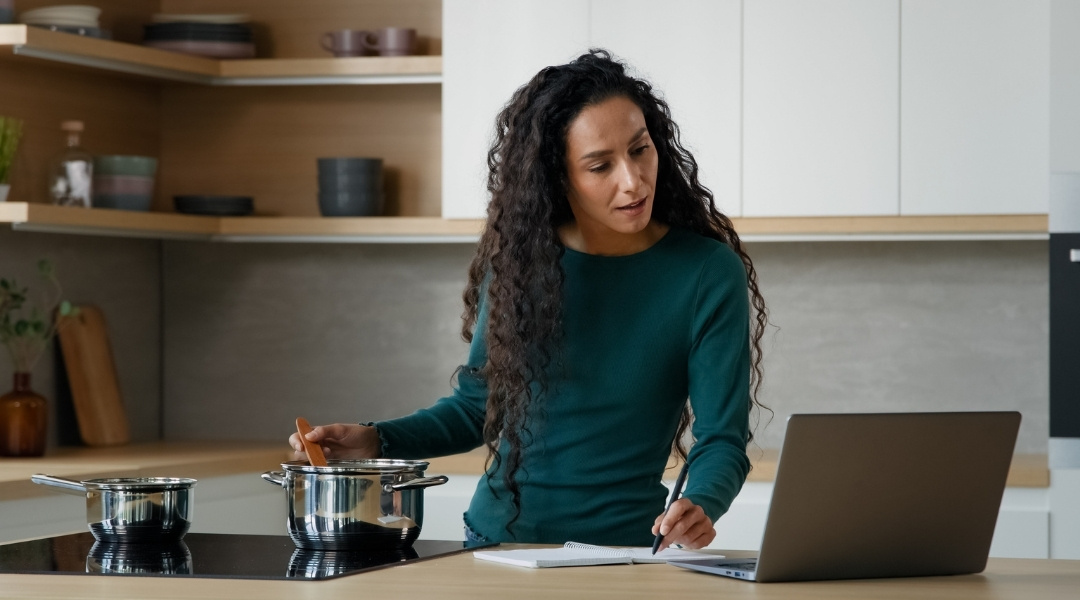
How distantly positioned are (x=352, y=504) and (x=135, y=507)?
28cm

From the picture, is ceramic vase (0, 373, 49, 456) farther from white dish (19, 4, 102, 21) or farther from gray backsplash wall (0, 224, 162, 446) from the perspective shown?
white dish (19, 4, 102, 21)

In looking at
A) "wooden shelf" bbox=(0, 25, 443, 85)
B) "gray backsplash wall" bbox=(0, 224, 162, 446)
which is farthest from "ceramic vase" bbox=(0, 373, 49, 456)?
"wooden shelf" bbox=(0, 25, 443, 85)

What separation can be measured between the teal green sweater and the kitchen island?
425mm

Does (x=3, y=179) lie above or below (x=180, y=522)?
above

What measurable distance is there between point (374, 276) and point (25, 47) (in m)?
1.20

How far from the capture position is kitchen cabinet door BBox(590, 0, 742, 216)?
336 cm

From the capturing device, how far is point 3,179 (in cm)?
319

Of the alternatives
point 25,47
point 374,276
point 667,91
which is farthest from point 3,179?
point 667,91

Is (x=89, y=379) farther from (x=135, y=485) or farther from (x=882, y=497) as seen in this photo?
(x=882, y=497)

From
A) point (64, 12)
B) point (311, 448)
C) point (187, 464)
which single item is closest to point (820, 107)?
point (187, 464)

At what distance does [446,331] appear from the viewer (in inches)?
156

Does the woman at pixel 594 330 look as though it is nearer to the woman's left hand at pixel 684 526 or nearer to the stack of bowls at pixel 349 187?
the woman's left hand at pixel 684 526

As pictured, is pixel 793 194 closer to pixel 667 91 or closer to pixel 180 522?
pixel 667 91

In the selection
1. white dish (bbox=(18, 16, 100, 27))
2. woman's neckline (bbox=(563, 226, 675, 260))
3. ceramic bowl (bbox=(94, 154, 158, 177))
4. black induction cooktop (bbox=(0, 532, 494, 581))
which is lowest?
black induction cooktop (bbox=(0, 532, 494, 581))
